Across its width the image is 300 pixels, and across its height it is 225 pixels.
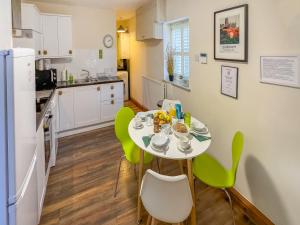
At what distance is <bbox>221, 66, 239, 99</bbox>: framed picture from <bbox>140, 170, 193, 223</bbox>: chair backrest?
4.24 feet

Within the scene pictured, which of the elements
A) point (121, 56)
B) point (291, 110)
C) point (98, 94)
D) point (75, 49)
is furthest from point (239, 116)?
point (121, 56)

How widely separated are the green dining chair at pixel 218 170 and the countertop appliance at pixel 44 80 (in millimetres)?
2703

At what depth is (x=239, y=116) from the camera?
2.25 metres

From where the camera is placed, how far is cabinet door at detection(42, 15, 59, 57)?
12.7 feet

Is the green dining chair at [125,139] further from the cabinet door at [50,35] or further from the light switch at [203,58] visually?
the cabinet door at [50,35]

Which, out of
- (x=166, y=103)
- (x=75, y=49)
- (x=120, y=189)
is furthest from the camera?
(x=75, y=49)

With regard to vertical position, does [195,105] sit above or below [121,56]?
below

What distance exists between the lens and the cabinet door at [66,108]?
397cm

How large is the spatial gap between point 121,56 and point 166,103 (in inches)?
176

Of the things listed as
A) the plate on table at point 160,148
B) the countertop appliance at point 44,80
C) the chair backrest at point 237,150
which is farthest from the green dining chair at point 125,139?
the countertop appliance at point 44,80

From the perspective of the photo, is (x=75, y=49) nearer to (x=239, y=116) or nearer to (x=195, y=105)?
(x=195, y=105)

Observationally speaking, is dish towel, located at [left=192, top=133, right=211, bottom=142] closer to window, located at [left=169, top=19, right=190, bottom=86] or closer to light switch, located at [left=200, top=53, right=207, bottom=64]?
light switch, located at [left=200, top=53, right=207, bottom=64]

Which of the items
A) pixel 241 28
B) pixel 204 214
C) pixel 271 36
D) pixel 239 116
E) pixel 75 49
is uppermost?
pixel 75 49

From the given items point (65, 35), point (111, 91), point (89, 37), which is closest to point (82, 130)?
point (111, 91)
